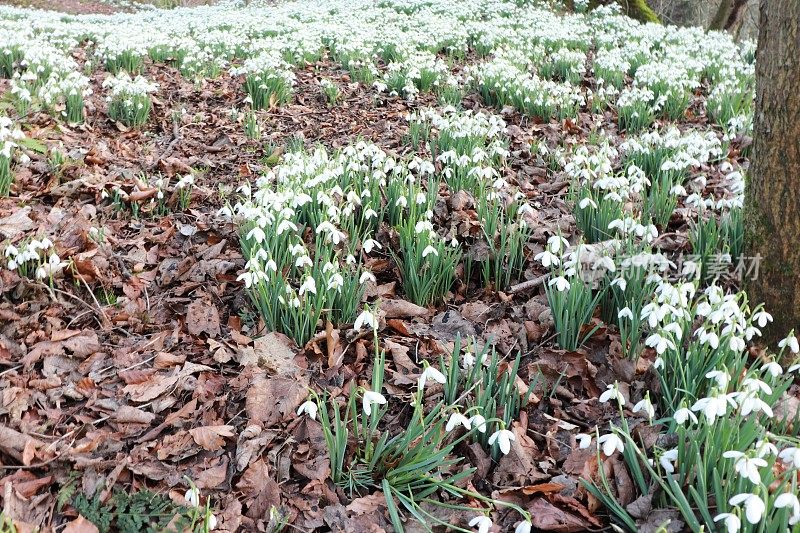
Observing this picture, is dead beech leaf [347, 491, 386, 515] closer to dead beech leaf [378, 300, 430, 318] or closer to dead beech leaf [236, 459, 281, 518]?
dead beech leaf [236, 459, 281, 518]

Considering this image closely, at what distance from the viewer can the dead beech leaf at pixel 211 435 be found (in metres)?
2.05

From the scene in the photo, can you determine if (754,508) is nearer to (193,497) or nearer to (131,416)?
(193,497)

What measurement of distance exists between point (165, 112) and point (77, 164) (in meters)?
1.55

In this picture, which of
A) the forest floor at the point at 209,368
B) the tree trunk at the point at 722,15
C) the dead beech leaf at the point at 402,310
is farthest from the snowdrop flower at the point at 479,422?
the tree trunk at the point at 722,15

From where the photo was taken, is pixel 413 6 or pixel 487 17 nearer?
pixel 487 17

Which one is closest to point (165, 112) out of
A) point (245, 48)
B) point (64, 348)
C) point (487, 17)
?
point (245, 48)

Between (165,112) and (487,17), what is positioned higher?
(487,17)

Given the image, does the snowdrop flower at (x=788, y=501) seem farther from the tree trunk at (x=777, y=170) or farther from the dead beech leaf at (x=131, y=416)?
the dead beech leaf at (x=131, y=416)

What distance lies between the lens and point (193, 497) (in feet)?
5.63

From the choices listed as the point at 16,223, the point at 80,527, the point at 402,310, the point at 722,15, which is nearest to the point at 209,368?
the point at 80,527

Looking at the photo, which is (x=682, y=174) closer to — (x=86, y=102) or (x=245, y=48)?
(x=86, y=102)

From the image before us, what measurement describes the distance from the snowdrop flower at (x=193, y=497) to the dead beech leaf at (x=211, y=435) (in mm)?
236

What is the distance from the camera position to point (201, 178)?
13.6 feet

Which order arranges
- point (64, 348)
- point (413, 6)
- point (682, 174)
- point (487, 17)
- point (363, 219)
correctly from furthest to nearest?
point (413, 6) → point (487, 17) → point (682, 174) → point (363, 219) → point (64, 348)
